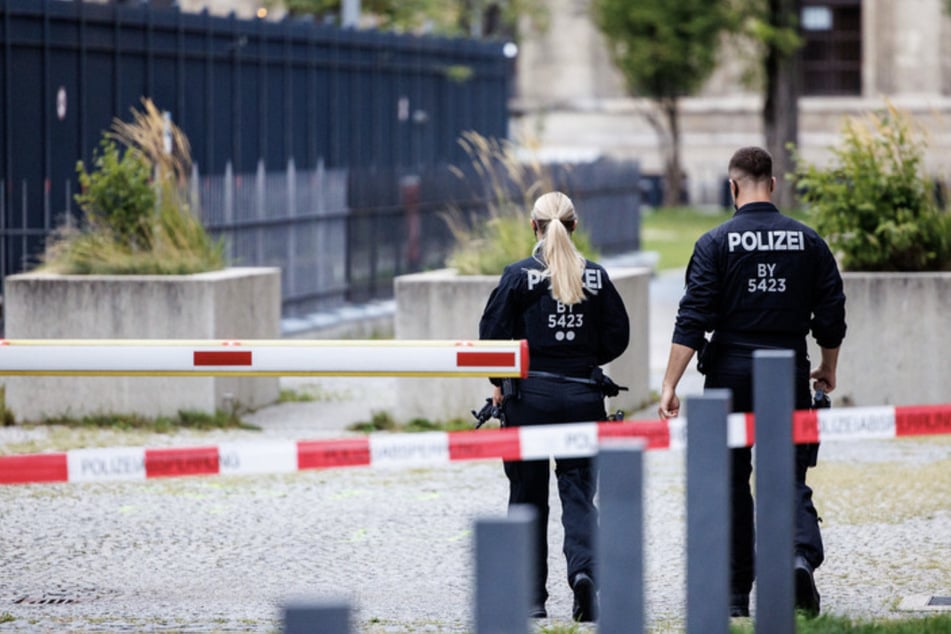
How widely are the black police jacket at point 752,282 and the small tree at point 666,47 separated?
31.7 metres

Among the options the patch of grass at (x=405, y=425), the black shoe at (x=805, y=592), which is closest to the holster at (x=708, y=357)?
the black shoe at (x=805, y=592)

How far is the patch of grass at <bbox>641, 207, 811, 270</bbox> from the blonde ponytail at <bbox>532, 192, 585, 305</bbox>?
17.9m

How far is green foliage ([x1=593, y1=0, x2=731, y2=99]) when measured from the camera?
39281mm

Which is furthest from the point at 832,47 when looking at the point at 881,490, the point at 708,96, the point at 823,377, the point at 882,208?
the point at 823,377

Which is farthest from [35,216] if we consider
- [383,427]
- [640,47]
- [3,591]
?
[640,47]

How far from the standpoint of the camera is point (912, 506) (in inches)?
368

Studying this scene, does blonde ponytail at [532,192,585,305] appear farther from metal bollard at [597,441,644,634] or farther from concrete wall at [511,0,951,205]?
concrete wall at [511,0,951,205]

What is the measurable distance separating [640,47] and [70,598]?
34.4m

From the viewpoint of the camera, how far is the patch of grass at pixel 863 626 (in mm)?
6234

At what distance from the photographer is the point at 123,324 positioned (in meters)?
12.3

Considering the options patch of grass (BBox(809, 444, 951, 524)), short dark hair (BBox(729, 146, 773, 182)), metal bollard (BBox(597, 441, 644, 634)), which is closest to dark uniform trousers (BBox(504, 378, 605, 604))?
short dark hair (BBox(729, 146, 773, 182))

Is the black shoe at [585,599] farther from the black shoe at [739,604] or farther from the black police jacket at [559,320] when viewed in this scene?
the black police jacket at [559,320]

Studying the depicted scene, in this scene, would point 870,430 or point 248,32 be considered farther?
point 248,32

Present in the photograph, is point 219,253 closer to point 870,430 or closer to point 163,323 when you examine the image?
point 163,323
